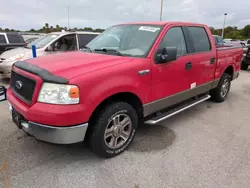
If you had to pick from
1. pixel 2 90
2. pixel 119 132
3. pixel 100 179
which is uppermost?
pixel 2 90

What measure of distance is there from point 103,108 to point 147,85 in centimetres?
76

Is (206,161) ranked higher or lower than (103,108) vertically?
lower

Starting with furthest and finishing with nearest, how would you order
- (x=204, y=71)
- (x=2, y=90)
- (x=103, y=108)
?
(x=204, y=71), (x=2, y=90), (x=103, y=108)

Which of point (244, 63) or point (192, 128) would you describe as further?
point (244, 63)

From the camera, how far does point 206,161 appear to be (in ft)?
9.68

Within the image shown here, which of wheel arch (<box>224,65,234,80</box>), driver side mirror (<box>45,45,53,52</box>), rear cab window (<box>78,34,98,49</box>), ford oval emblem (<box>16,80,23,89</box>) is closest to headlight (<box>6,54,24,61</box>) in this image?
driver side mirror (<box>45,45,53,52</box>)

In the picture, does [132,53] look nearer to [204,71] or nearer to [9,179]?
[204,71]

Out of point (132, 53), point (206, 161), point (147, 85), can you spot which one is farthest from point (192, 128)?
point (132, 53)

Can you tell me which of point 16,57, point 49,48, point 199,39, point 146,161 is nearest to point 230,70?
point 199,39

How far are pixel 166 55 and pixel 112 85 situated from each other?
99 centimetres

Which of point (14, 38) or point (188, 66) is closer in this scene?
point (188, 66)

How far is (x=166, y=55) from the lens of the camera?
312cm

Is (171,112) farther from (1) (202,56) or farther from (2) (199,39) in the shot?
(2) (199,39)

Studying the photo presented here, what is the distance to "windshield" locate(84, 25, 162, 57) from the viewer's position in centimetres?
328
